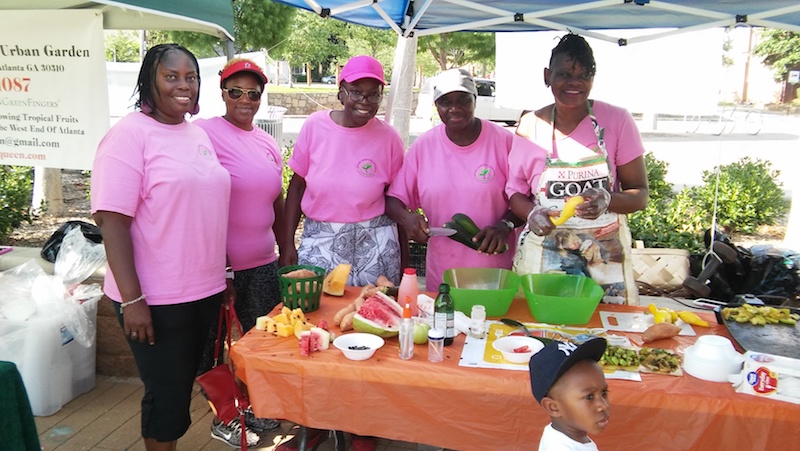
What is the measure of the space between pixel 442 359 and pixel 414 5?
2874 millimetres

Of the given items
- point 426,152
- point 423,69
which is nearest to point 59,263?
point 426,152

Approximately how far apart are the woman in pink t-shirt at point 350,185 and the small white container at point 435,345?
1.11 metres

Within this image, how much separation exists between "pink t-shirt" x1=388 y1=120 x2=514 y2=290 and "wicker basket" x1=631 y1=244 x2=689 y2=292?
2007mm

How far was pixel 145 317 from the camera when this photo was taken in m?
2.61

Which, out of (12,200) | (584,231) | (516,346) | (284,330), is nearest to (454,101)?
(584,231)

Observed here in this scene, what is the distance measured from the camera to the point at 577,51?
2.92 metres

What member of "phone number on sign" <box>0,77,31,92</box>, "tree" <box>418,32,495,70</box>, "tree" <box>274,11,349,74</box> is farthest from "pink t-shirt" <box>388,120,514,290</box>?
"tree" <box>274,11,349,74</box>

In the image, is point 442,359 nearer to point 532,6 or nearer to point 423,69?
point 532,6

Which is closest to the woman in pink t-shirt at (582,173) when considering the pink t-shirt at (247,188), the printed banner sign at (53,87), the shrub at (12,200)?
the pink t-shirt at (247,188)

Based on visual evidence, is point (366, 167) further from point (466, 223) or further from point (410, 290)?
point (410, 290)

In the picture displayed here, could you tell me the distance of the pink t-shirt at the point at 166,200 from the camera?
2496 mm

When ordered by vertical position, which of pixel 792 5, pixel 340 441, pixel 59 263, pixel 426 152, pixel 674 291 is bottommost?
pixel 340 441

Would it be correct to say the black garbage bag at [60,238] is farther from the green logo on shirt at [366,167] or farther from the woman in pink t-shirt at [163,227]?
the green logo on shirt at [366,167]

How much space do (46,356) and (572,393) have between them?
3342 millimetres
